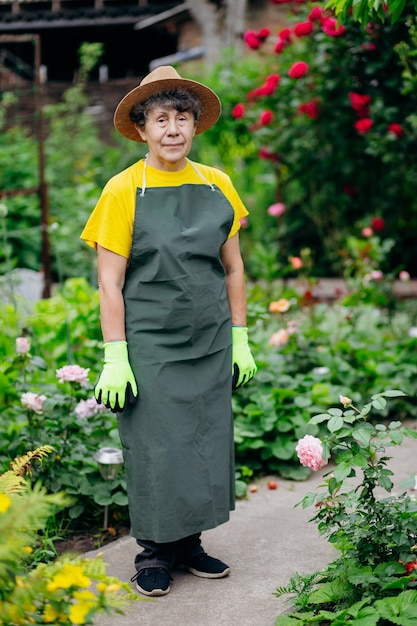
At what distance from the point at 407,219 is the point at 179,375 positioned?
636 cm

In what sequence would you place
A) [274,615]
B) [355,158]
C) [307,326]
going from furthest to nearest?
[355,158]
[307,326]
[274,615]

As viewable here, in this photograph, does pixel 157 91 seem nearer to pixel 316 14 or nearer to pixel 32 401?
pixel 32 401

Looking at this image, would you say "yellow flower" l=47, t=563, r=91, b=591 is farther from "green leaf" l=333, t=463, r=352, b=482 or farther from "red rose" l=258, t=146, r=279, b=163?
"red rose" l=258, t=146, r=279, b=163

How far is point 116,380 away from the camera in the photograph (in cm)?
284

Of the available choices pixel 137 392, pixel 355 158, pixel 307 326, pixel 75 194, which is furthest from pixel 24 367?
pixel 75 194

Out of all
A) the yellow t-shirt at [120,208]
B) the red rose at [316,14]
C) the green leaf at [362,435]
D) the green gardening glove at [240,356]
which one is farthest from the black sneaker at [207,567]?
the red rose at [316,14]

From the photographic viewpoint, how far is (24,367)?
148 inches

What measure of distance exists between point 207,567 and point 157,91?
165cm

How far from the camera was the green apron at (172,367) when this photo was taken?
2.91 metres

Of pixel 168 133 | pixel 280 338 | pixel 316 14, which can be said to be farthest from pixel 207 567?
pixel 316 14

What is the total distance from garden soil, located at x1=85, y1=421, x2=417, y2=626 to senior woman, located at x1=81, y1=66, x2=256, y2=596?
127mm

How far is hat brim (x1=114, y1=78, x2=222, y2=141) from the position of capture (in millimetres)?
2941

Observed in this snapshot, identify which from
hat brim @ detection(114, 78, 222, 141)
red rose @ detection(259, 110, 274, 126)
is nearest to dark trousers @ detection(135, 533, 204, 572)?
hat brim @ detection(114, 78, 222, 141)

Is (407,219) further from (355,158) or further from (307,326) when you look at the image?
(307,326)
